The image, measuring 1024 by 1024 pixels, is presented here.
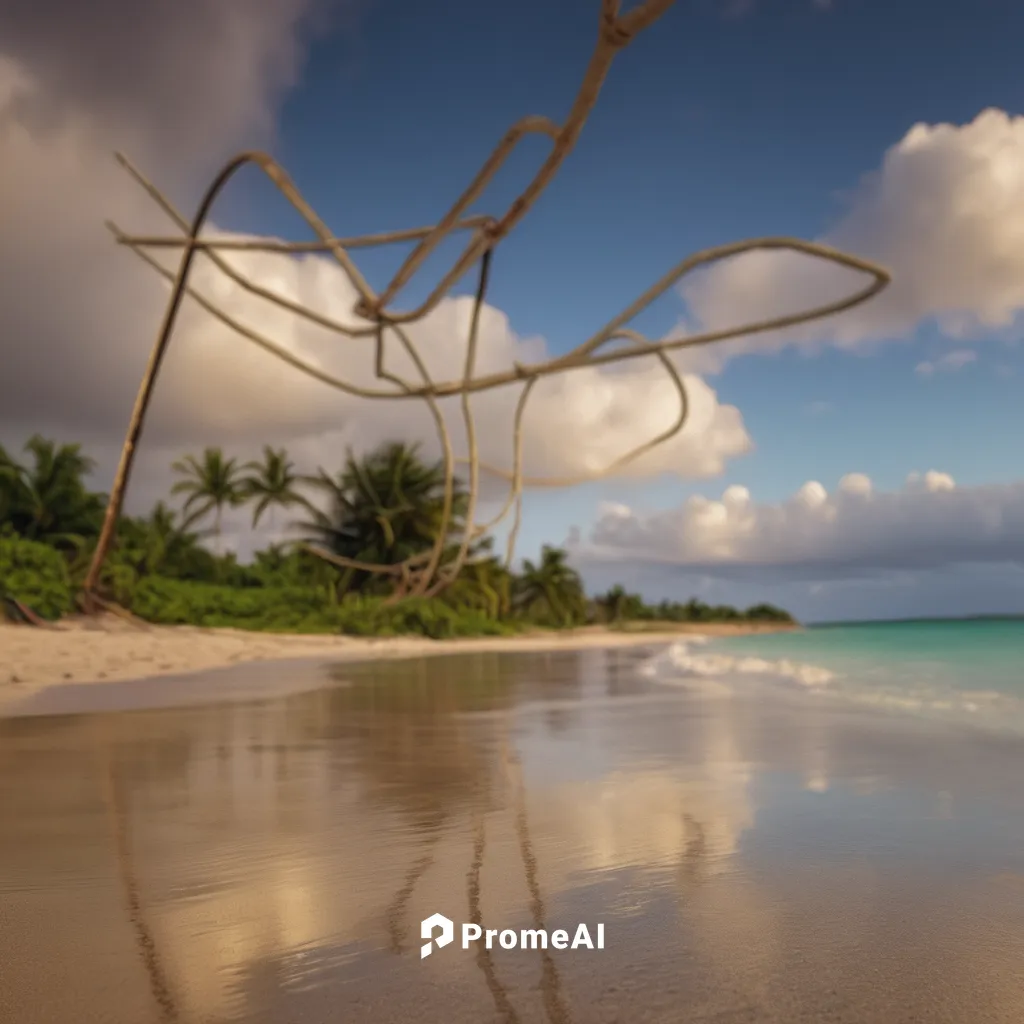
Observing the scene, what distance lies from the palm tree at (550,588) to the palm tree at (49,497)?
18.9m

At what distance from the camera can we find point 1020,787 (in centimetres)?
302

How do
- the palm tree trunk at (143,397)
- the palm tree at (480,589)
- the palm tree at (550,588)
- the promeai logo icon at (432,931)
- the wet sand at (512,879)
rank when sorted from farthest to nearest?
1. the palm tree at (550,588)
2. the palm tree at (480,589)
3. the palm tree trunk at (143,397)
4. the promeai logo icon at (432,931)
5. the wet sand at (512,879)

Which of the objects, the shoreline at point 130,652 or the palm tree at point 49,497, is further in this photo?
the palm tree at point 49,497

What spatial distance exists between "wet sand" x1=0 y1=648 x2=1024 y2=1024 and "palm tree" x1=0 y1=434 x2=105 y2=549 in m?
17.4

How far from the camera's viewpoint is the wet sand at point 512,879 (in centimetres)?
127

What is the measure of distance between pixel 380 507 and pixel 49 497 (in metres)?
7.52

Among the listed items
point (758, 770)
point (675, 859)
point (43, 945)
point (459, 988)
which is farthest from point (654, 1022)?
point (758, 770)

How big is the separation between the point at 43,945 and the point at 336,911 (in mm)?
472

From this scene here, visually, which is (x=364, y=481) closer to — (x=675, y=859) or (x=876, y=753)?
(x=876, y=753)

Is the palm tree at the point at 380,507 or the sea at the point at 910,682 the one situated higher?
the palm tree at the point at 380,507

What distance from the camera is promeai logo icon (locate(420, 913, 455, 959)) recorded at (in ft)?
4.76

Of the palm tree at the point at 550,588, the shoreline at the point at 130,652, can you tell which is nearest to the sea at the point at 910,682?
the shoreline at the point at 130,652

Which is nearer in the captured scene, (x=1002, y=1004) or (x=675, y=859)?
(x=1002, y=1004)

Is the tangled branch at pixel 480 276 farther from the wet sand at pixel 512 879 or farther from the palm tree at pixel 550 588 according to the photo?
the palm tree at pixel 550 588
